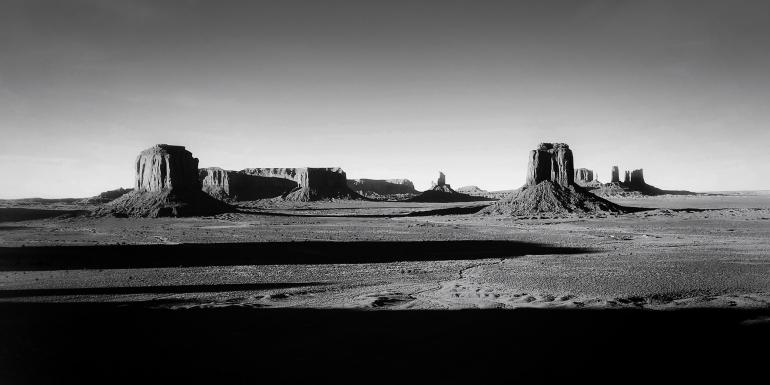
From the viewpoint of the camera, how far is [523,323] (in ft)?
29.5

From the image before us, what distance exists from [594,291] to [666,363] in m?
5.54

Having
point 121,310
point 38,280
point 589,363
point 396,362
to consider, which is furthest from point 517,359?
point 38,280

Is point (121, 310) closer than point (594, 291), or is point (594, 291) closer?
point (121, 310)

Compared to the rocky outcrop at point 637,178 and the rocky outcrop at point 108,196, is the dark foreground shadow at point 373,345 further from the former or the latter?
the rocky outcrop at point 637,178

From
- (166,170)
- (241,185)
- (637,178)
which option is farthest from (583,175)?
(166,170)

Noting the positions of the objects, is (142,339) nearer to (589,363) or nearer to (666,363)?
(589,363)

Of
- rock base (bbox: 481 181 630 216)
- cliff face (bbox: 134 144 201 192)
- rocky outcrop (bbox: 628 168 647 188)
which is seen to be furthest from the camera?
rocky outcrop (bbox: 628 168 647 188)

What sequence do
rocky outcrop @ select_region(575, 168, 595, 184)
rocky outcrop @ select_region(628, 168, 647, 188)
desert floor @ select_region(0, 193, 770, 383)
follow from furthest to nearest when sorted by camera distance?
rocky outcrop @ select_region(575, 168, 595, 184), rocky outcrop @ select_region(628, 168, 647, 188), desert floor @ select_region(0, 193, 770, 383)

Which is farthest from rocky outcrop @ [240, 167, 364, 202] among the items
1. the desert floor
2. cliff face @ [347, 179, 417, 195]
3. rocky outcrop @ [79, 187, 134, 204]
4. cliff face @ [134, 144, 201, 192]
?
the desert floor

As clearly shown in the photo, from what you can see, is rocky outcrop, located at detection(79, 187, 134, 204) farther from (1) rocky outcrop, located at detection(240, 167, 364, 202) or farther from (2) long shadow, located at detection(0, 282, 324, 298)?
(2) long shadow, located at detection(0, 282, 324, 298)

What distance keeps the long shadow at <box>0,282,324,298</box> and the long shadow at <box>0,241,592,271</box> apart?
4.60m

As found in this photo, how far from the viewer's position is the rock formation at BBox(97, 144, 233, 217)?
5578 centimetres

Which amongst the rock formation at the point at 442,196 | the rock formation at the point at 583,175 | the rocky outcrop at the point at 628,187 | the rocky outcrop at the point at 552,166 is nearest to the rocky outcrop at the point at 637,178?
the rocky outcrop at the point at 628,187

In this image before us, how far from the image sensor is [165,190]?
60.6 m
